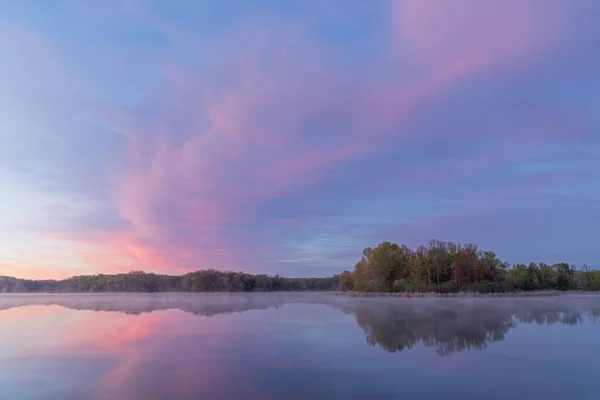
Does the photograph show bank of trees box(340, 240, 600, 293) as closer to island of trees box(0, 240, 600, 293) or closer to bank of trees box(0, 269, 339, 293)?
island of trees box(0, 240, 600, 293)

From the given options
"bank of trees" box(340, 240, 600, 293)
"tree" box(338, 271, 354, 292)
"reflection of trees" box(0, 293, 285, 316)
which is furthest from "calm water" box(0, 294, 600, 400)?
"tree" box(338, 271, 354, 292)

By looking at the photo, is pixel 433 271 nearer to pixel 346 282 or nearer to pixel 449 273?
pixel 449 273

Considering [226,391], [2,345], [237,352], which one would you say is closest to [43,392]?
[226,391]

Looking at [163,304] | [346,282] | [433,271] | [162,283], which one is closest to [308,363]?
[163,304]

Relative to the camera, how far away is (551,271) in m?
87.9

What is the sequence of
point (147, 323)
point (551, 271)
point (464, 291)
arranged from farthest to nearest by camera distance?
1. point (551, 271)
2. point (464, 291)
3. point (147, 323)

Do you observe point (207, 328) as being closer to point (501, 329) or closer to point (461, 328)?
point (461, 328)

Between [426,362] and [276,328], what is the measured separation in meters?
9.77

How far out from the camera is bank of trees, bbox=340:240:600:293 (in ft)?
→ 218

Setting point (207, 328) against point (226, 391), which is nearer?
point (226, 391)

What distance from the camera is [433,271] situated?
70.5 m

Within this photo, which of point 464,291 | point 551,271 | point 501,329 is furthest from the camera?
point 551,271

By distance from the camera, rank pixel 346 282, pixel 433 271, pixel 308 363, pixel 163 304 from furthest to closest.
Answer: pixel 346 282 → pixel 433 271 → pixel 163 304 → pixel 308 363

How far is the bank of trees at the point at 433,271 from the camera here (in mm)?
66438
